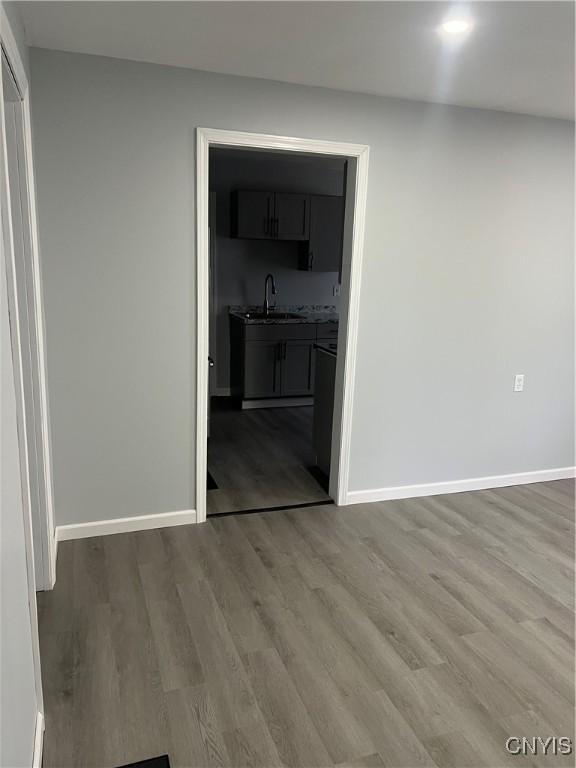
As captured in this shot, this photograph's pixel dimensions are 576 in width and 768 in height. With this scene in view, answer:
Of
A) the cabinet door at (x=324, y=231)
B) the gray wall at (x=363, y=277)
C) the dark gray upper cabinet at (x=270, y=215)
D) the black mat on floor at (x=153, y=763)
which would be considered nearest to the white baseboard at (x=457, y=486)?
the gray wall at (x=363, y=277)

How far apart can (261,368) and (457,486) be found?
2456 millimetres

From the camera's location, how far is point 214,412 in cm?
566

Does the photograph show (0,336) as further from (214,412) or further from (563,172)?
(214,412)

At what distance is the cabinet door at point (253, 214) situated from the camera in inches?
223

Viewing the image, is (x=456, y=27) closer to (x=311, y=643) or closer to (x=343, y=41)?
(x=343, y=41)

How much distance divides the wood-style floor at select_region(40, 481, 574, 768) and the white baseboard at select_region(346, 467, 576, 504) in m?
0.24

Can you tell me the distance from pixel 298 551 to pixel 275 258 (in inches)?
149

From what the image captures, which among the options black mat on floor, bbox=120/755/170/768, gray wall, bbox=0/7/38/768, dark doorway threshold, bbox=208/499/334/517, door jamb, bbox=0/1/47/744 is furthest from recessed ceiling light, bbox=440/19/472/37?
black mat on floor, bbox=120/755/170/768

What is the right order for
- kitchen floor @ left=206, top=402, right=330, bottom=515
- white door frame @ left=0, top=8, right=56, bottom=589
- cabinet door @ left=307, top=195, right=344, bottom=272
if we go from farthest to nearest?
cabinet door @ left=307, top=195, right=344, bottom=272, kitchen floor @ left=206, top=402, right=330, bottom=515, white door frame @ left=0, top=8, right=56, bottom=589

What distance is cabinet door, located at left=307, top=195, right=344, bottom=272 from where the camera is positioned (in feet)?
19.4

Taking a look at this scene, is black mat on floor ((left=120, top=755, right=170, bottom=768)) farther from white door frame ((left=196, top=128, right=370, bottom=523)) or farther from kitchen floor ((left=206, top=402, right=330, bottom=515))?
kitchen floor ((left=206, top=402, right=330, bottom=515))

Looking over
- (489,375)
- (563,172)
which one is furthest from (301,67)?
(489,375)

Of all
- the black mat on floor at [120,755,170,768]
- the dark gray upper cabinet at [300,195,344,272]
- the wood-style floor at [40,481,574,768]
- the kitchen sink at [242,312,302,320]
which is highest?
the dark gray upper cabinet at [300,195,344,272]

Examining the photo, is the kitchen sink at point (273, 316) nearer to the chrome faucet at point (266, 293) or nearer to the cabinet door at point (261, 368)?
the chrome faucet at point (266, 293)
